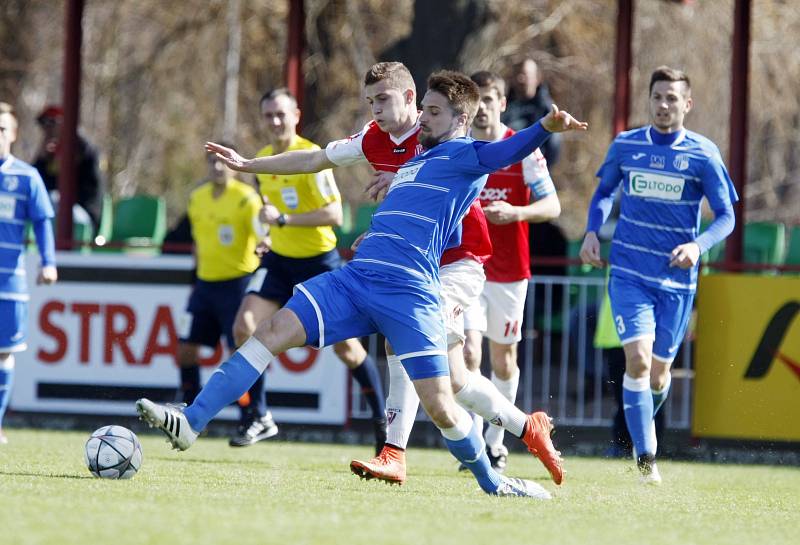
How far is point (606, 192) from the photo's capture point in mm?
9031

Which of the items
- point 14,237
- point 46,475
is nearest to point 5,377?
point 14,237

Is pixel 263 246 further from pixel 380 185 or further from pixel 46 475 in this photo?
pixel 46 475

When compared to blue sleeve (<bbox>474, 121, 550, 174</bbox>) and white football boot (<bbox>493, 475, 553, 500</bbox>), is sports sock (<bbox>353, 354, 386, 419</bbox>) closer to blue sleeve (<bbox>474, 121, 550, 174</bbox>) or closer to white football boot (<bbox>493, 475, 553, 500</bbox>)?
white football boot (<bbox>493, 475, 553, 500</bbox>)

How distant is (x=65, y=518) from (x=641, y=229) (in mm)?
4466

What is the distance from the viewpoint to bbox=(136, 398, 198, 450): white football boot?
21.2 feet

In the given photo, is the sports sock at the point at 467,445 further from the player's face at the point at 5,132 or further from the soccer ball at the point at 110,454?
the player's face at the point at 5,132

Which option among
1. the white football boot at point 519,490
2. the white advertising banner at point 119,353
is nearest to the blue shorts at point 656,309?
the white football boot at point 519,490

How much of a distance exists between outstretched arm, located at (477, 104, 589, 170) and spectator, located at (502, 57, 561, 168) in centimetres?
558

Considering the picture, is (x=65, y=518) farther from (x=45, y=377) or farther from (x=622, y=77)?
(x=622, y=77)

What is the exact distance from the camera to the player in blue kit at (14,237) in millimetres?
9703

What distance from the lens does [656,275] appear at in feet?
28.9

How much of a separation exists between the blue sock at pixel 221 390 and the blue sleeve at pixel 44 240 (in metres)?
3.40

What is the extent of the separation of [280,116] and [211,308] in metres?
1.76

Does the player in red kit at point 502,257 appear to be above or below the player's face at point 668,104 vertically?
below
